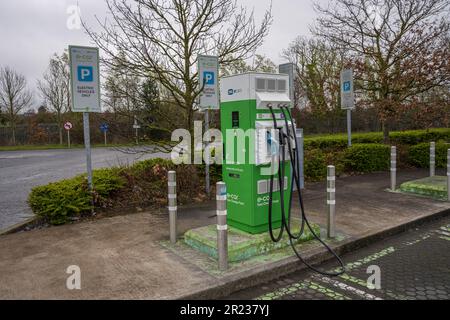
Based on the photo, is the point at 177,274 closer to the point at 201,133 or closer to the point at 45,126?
the point at 201,133

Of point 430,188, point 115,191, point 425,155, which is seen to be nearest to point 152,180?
point 115,191

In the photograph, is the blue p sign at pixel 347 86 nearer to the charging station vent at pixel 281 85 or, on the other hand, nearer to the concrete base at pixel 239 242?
the charging station vent at pixel 281 85

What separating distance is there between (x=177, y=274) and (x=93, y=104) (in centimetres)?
389

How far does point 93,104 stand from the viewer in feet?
21.4

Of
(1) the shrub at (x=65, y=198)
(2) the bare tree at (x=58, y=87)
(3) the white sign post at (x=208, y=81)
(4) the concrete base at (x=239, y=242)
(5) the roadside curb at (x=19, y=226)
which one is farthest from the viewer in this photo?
(2) the bare tree at (x=58, y=87)

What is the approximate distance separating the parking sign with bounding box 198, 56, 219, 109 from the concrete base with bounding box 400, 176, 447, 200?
4972 millimetres

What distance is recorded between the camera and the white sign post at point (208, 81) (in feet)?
24.8

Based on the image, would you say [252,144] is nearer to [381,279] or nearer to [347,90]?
[381,279]

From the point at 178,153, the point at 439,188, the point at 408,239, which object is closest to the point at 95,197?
the point at 178,153

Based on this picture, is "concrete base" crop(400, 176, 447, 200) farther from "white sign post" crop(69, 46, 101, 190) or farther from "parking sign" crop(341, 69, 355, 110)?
"white sign post" crop(69, 46, 101, 190)

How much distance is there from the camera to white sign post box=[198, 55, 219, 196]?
755 centimetres

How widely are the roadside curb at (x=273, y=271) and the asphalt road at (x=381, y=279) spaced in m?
0.08

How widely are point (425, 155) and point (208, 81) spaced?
876 cm

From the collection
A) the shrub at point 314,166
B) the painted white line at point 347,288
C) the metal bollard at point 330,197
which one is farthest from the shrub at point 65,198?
the shrub at point 314,166
